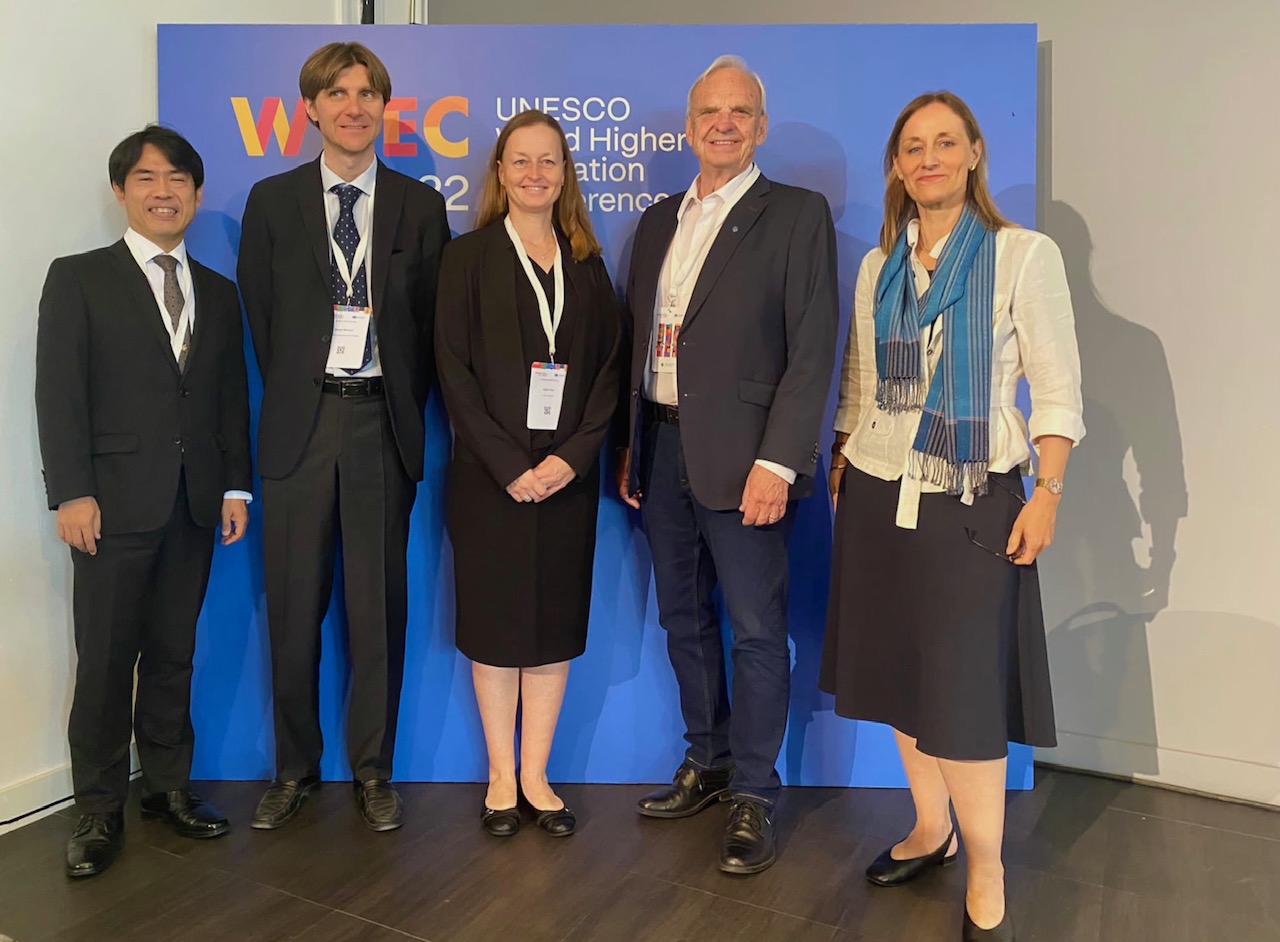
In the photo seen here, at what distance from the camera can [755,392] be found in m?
2.47

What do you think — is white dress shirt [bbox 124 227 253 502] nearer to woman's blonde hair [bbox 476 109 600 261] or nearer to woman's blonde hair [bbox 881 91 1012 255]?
woman's blonde hair [bbox 476 109 600 261]

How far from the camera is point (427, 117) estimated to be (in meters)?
2.95

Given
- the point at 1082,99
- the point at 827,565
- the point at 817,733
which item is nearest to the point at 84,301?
the point at 827,565

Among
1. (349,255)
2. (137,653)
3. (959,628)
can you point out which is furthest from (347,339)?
(959,628)

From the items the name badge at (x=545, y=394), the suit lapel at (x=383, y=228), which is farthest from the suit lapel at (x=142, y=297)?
the name badge at (x=545, y=394)

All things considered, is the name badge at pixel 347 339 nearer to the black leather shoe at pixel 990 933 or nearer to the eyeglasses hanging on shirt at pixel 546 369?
the eyeglasses hanging on shirt at pixel 546 369

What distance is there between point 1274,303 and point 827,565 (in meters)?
1.48

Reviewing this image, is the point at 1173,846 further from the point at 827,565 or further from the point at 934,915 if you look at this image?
the point at 827,565

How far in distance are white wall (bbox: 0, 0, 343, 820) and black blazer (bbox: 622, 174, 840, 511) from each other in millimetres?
1785

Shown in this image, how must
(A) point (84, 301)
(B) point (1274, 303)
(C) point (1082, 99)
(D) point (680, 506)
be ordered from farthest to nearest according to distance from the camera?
(C) point (1082, 99)
(B) point (1274, 303)
(D) point (680, 506)
(A) point (84, 301)

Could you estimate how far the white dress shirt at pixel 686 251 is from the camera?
2549 millimetres

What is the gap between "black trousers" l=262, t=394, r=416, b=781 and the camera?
8.79ft

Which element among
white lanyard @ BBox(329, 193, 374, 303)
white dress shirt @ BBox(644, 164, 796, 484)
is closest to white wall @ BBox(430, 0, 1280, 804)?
white dress shirt @ BBox(644, 164, 796, 484)

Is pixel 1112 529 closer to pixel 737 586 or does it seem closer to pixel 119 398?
pixel 737 586
